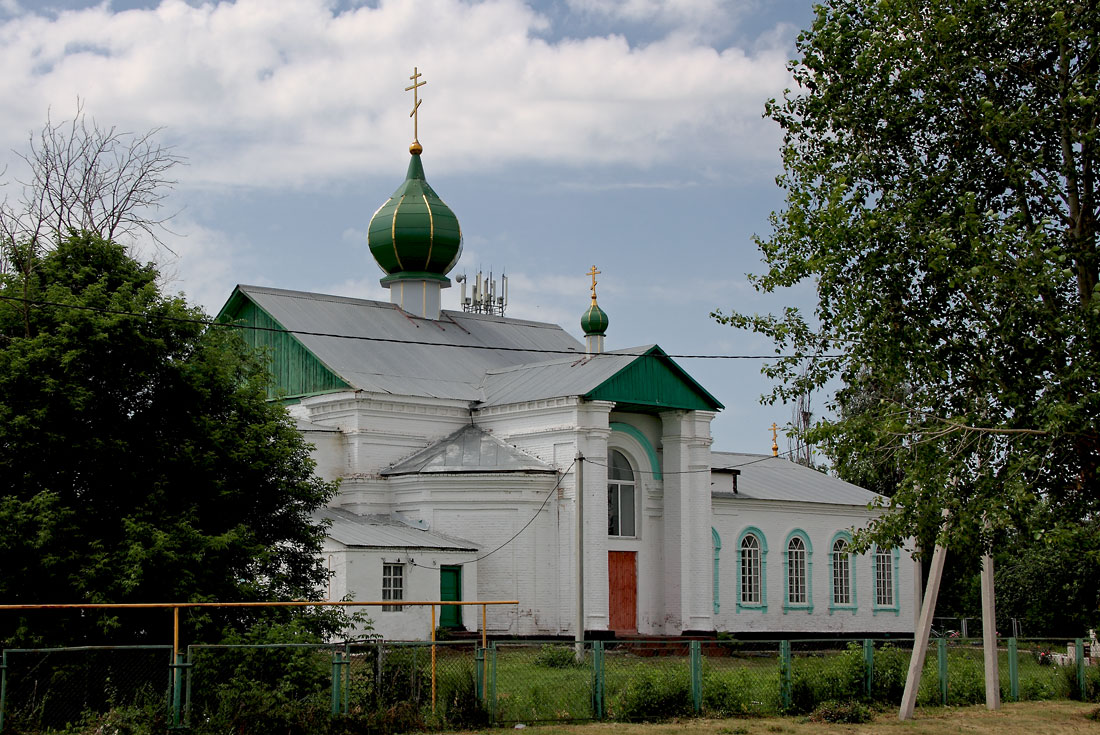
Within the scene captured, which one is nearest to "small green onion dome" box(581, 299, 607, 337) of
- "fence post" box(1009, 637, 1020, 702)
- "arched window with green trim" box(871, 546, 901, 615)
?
"arched window with green trim" box(871, 546, 901, 615)

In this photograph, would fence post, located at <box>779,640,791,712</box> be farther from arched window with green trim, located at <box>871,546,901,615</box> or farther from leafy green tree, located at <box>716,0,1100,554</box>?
arched window with green trim, located at <box>871,546,901,615</box>

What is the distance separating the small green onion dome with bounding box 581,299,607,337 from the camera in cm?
3456

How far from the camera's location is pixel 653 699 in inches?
→ 683

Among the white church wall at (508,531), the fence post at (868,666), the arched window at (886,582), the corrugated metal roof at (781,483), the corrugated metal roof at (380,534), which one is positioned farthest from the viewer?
the arched window at (886,582)

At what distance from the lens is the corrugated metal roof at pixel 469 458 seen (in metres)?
31.4

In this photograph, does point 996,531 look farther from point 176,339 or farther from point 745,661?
point 745,661

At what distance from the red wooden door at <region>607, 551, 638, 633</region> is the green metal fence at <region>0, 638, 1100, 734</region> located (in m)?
12.6

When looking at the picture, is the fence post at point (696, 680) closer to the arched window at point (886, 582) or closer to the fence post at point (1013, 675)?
the fence post at point (1013, 675)

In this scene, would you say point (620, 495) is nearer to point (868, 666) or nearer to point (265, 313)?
point (265, 313)

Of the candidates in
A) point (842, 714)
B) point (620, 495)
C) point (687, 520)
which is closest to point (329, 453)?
point (620, 495)

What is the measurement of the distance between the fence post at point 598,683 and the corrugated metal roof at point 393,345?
650 inches

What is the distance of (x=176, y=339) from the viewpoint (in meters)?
18.5

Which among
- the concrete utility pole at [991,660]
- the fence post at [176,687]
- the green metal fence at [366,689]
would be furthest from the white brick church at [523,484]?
the fence post at [176,687]

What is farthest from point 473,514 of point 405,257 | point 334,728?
point 334,728
